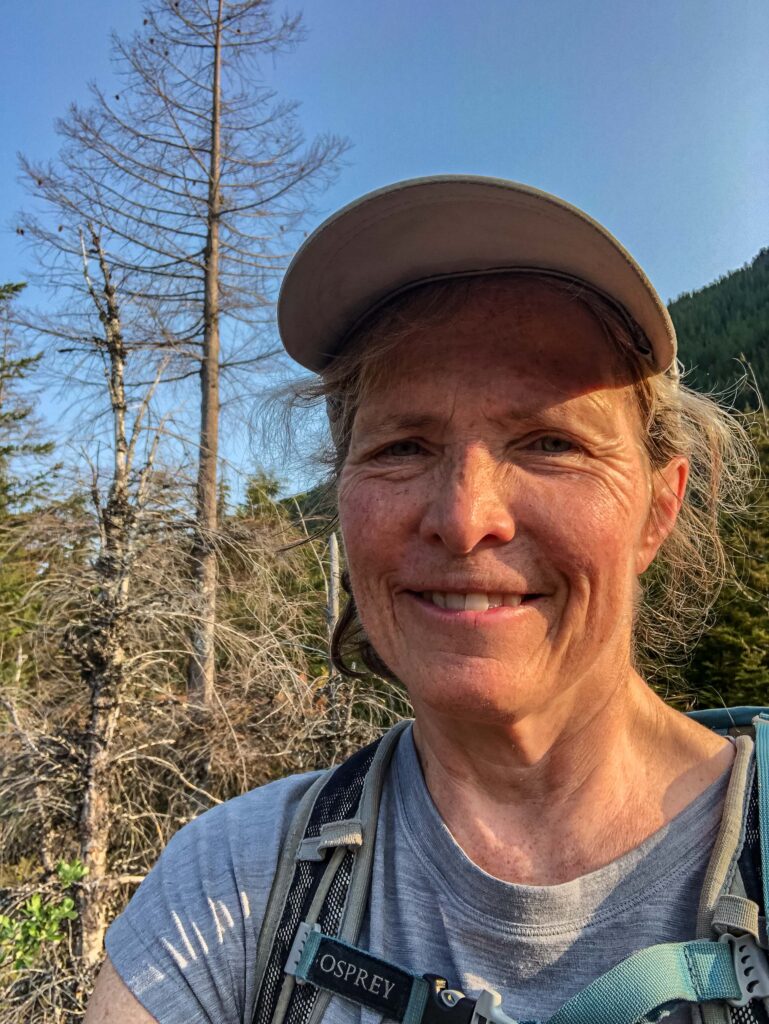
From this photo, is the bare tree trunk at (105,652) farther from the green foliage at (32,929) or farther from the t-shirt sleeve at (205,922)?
the t-shirt sleeve at (205,922)

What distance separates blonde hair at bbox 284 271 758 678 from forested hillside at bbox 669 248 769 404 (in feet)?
88.9

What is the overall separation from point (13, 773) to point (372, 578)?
13.6 ft

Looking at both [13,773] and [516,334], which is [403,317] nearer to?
[516,334]

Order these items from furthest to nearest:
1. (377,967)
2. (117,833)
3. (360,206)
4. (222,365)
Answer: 1. (222,365)
2. (117,833)
3. (360,206)
4. (377,967)

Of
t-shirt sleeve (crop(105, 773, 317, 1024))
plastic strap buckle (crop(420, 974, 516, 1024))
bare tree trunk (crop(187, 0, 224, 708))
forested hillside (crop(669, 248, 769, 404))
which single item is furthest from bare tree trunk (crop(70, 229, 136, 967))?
forested hillside (crop(669, 248, 769, 404))

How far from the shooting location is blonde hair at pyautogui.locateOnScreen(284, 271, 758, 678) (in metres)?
1.12

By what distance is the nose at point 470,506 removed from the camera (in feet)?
3.27

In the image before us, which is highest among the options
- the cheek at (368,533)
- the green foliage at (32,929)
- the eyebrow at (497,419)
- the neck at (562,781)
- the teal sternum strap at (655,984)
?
the eyebrow at (497,419)

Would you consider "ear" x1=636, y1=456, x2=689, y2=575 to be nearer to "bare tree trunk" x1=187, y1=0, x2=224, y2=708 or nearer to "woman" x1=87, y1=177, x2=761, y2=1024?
"woman" x1=87, y1=177, x2=761, y2=1024

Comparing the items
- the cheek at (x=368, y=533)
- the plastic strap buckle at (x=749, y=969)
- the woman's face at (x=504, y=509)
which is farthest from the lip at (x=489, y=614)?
the plastic strap buckle at (x=749, y=969)

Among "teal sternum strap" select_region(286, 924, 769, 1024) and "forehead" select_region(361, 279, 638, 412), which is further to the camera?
"forehead" select_region(361, 279, 638, 412)

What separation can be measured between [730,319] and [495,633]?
153 ft

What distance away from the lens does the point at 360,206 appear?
1.08 metres

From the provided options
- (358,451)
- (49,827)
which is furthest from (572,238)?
(49,827)
